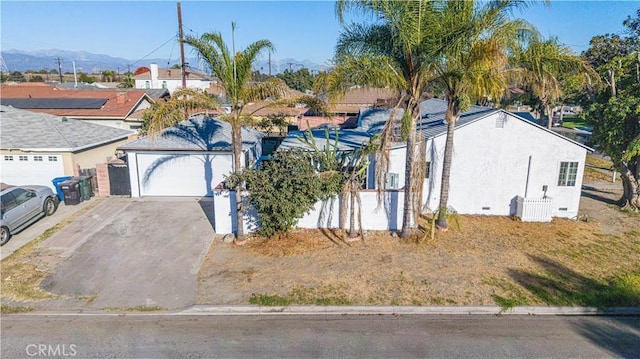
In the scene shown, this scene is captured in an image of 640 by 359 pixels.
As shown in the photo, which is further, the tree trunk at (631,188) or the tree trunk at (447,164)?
the tree trunk at (631,188)

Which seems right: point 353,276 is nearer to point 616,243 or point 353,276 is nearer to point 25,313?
point 25,313

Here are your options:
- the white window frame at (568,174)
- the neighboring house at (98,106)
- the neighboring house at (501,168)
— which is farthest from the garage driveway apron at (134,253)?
the neighboring house at (98,106)

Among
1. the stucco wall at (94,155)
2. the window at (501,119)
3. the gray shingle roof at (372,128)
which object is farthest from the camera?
the stucco wall at (94,155)

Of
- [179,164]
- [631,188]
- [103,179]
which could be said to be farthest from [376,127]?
[103,179]

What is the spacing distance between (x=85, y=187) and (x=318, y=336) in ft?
46.1

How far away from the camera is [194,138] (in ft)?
58.8

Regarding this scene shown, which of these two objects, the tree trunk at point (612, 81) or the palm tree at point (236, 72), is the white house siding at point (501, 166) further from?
the palm tree at point (236, 72)

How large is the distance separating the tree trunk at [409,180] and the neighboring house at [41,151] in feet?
48.6

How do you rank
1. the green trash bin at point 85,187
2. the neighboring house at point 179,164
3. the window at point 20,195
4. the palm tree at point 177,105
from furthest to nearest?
the neighboring house at point 179,164
the green trash bin at point 85,187
the window at point 20,195
the palm tree at point 177,105

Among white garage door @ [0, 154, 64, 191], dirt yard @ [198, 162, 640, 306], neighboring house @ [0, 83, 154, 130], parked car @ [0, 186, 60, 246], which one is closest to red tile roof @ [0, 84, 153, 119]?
neighboring house @ [0, 83, 154, 130]

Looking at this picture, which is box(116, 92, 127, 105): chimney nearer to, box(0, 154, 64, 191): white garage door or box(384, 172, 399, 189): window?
box(0, 154, 64, 191): white garage door

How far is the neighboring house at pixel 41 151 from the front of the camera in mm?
17484

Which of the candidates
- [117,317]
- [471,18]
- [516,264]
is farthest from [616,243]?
[117,317]

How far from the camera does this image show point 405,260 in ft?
37.7
